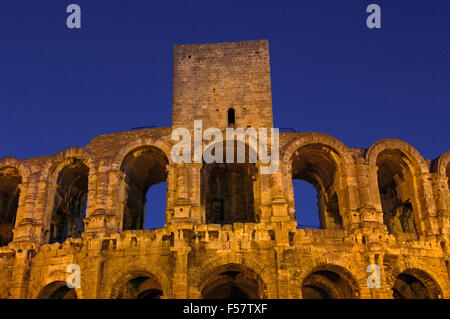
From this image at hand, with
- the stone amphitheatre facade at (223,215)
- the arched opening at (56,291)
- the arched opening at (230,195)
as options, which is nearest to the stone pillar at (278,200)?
the stone amphitheatre facade at (223,215)

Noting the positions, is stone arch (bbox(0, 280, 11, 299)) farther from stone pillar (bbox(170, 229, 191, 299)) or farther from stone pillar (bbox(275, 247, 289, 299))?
stone pillar (bbox(275, 247, 289, 299))

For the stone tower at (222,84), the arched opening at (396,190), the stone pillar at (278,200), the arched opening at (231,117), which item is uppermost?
the stone tower at (222,84)

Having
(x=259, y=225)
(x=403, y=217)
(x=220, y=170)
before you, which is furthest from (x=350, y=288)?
(x=220, y=170)

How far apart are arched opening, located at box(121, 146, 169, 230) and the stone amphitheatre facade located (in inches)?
2.7

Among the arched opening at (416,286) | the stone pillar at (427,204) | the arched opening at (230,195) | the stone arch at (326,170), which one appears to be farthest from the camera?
the arched opening at (230,195)

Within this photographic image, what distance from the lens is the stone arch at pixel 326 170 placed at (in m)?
21.9

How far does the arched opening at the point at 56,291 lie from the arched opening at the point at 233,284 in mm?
5887

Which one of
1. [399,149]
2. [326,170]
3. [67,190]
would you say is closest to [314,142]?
[326,170]

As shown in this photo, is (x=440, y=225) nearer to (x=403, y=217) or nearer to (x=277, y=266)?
(x=403, y=217)

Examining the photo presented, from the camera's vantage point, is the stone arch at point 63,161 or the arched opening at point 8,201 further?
the arched opening at point 8,201

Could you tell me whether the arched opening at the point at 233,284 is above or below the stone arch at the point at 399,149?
below

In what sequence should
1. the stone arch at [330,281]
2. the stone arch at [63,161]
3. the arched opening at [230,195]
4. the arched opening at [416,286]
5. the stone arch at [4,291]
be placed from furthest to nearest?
the arched opening at [230,195] → the stone arch at [63,161] → the stone arch at [4,291] → the arched opening at [416,286] → the stone arch at [330,281]

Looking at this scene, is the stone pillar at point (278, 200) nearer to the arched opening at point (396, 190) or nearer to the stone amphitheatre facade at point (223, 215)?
the stone amphitheatre facade at point (223, 215)

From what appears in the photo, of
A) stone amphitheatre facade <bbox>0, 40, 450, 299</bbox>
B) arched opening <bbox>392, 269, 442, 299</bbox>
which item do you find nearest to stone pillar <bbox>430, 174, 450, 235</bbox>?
stone amphitheatre facade <bbox>0, 40, 450, 299</bbox>
